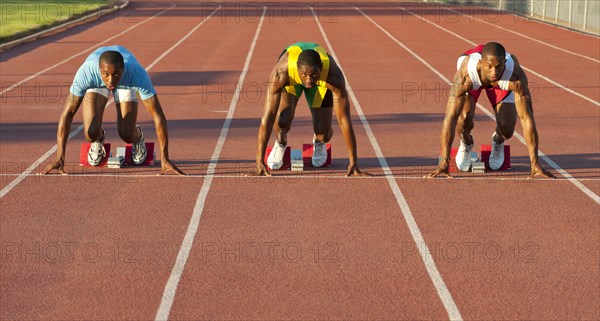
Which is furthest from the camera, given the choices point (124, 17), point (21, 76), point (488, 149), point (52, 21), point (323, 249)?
point (124, 17)

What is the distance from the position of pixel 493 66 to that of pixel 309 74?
1.72 meters

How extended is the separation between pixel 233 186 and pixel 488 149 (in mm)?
2827

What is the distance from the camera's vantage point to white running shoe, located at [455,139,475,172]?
423 inches

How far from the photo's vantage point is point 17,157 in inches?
451

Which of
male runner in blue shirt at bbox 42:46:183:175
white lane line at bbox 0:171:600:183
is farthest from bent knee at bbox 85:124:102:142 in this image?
white lane line at bbox 0:171:600:183

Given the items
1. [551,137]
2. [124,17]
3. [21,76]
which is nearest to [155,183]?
[551,137]

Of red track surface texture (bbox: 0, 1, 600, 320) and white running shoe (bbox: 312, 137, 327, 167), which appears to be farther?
white running shoe (bbox: 312, 137, 327, 167)

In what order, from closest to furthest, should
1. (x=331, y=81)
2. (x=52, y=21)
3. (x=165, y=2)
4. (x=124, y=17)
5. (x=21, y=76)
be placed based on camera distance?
1. (x=331, y=81)
2. (x=21, y=76)
3. (x=52, y=21)
4. (x=124, y=17)
5. (x=165, y=2)

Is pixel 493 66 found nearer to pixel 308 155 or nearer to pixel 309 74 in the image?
pixel 309 74

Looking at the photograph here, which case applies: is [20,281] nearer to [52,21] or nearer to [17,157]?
[17,157]

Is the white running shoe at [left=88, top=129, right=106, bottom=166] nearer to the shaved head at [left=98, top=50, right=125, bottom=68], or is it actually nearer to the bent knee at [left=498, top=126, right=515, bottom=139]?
the shaved head at [left=98, top=50, right=125, bottom=68]

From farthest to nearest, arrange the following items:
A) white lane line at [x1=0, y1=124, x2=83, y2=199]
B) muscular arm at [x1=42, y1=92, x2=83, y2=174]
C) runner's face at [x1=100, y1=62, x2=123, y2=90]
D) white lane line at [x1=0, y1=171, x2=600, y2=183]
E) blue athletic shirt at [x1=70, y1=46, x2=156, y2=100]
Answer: white lane line at [x1=0, y1=171, x2=600, y2=183], muscular arm at [x1=42, y1=92, x2=83, y2=174], blue athletic shirt at [x1=70, y1=46, x2=156, y2=100], white lane line at [x1=0, y1=124, x2=83, y2=199], runner's face at [x1=100, y1=62, x2=123, y2=90]

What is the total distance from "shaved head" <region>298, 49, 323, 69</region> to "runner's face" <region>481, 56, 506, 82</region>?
1546 millimetres

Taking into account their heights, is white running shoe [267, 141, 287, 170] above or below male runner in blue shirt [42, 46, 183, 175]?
below
